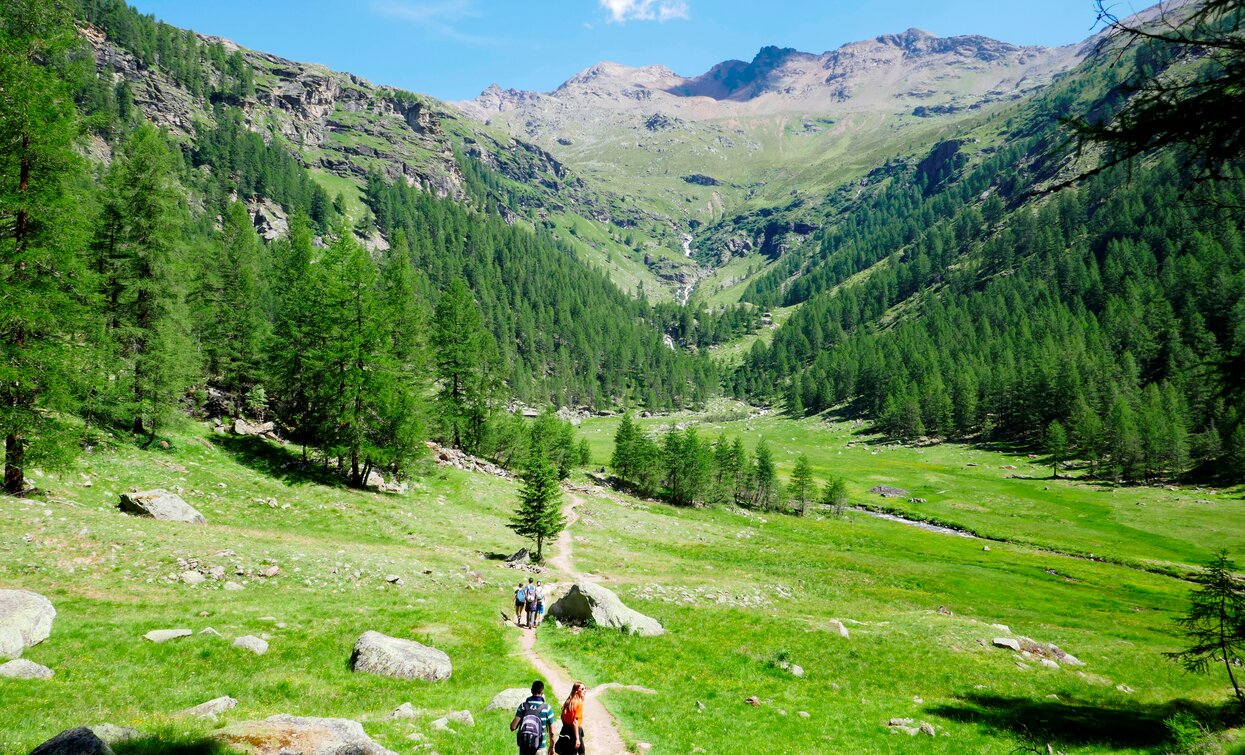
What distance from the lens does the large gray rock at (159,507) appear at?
27.9 metres

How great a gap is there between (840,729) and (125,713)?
64.0ft

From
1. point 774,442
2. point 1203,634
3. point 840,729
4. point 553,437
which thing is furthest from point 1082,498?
point 840,729

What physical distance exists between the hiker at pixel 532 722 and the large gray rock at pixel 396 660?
291 inches

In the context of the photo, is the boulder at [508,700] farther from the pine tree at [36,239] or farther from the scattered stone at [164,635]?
the pine tree at [36,239]

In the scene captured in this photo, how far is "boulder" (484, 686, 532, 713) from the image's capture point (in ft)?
54.3

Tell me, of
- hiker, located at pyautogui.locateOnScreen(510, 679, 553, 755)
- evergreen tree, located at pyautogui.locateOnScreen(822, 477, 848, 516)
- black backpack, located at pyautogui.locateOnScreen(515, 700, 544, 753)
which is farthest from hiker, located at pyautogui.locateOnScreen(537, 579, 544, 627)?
evergreen tree, located at pyautogui.locateOnScreen(822, 477, 848, 516)

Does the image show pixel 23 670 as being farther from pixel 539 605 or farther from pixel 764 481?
pixel 764 481

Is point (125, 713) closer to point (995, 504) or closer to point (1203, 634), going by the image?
point (1203, 634)

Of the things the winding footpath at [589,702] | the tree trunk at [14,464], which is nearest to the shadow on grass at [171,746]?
the winding footpath at [589,702]

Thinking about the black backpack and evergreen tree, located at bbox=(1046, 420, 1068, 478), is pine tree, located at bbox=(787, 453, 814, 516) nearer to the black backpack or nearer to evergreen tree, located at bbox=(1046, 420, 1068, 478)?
evergreen tree, located at bbox=(1046, 420, 1068, 478)

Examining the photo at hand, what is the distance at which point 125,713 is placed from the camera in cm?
1294

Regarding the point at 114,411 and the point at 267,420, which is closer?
the point at 114,411

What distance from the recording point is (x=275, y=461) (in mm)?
41844

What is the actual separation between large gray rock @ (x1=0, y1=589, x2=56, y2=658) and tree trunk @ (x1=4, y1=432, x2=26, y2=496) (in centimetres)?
1126
